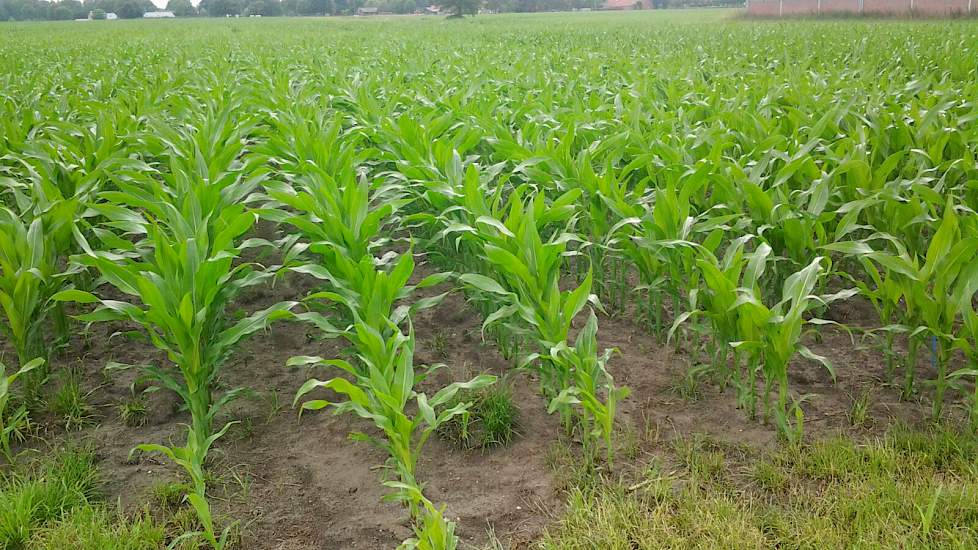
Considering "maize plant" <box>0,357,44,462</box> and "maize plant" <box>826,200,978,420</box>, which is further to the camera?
"maize plant" <box>826,200,978,420</box>

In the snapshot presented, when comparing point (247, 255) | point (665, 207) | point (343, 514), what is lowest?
point (343, 514)

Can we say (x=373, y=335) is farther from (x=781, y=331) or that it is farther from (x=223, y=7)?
(x=223, y=7)

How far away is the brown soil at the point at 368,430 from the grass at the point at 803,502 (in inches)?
5.7

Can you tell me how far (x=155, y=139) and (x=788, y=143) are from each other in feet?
12.5

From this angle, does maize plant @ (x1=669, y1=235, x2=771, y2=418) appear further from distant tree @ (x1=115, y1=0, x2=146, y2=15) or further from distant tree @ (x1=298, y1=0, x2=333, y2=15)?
distant tree @ (x1=115, y1=0, x2=146, y2=15)

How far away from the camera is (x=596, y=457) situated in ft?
8.48

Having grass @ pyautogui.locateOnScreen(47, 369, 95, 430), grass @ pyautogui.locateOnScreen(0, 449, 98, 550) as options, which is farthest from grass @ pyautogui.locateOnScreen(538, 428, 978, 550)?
grass @ pyautogui.locateOnScreen(47, 369, 95, 430)

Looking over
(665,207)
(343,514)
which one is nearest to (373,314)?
(343,514)

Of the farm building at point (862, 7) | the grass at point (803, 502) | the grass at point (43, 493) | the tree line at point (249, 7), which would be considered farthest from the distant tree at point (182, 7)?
the grass at point (803, 502)

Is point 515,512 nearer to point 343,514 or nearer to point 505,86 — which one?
point 343,514

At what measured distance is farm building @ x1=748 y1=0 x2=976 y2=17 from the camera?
27.1 meters

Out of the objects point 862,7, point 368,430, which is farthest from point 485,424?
point 862,7

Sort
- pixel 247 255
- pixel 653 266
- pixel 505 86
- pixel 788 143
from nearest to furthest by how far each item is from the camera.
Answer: pixel 653 266
pixel 788 143
pixel 247 255
pixel 505 86

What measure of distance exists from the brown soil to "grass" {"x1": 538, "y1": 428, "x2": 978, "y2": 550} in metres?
0.14
